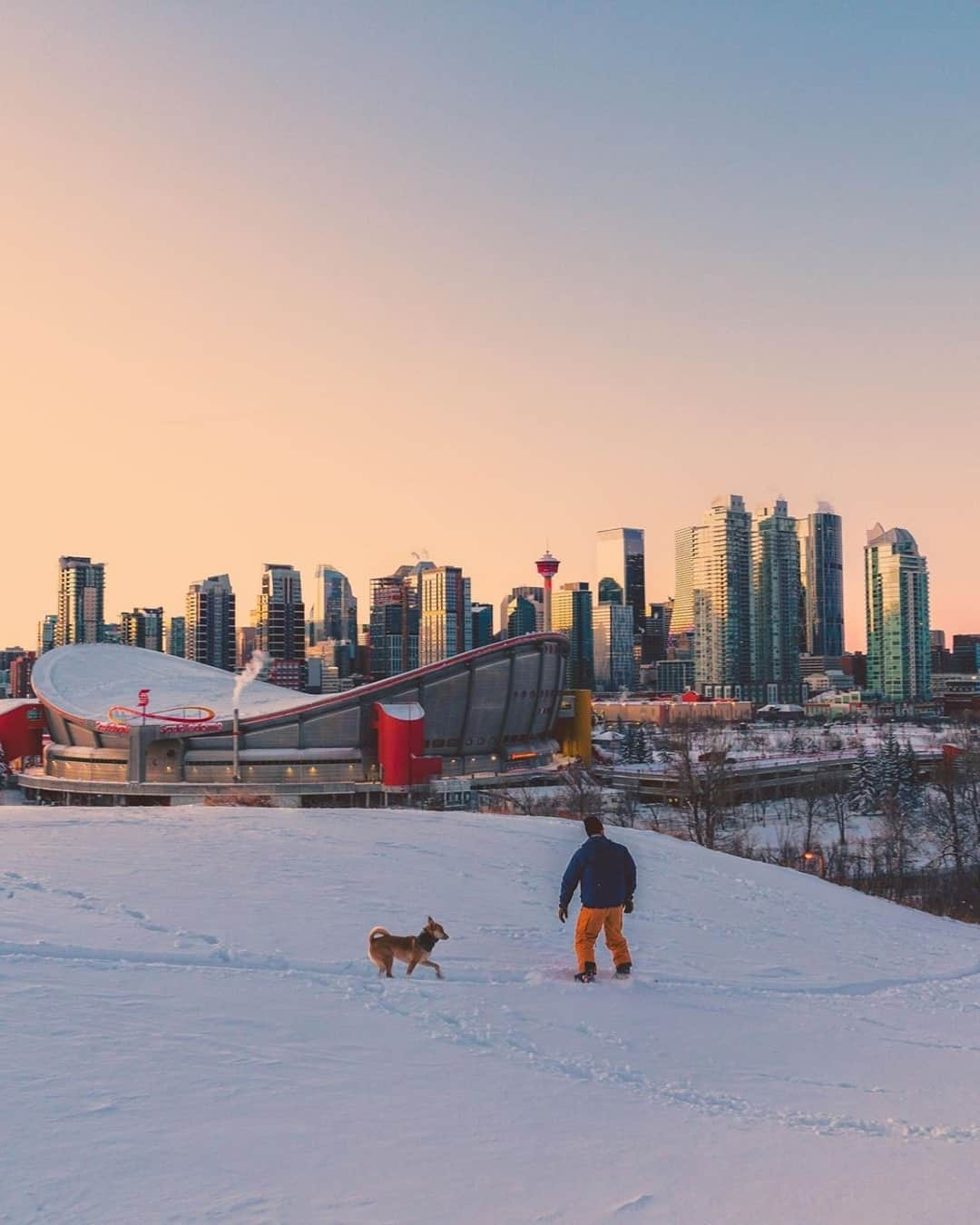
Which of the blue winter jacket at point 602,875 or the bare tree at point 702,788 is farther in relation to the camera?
the bare tree at point 702,788

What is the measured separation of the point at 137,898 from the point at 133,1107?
21.7ft

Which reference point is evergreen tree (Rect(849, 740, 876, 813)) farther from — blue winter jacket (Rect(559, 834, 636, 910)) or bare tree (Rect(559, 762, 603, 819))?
blue winter jacket (Rect(559, 834, 636, 910))

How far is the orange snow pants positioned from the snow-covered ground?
34 cm

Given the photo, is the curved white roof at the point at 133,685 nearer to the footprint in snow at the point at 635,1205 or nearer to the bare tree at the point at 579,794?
the bare tree at the point at 579,794

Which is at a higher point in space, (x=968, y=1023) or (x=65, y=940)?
(x=65, y=940)

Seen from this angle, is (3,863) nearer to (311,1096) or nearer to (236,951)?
(236,951)

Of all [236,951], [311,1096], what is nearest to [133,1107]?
[311,1096]

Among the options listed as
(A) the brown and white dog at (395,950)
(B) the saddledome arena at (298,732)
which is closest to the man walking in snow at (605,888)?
(A) the brown and white dog at (395,950)

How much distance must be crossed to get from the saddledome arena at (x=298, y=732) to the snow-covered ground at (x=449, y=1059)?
53893 mm

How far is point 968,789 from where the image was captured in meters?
70.2

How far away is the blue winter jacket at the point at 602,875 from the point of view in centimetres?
1001

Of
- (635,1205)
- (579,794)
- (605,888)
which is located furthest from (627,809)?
(635,1205)

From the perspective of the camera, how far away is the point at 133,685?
268ft

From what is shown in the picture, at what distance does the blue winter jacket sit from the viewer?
394 inches
